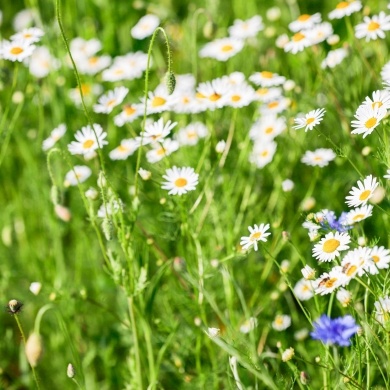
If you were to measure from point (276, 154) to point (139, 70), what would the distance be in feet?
1.35

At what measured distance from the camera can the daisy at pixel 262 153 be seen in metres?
1.67

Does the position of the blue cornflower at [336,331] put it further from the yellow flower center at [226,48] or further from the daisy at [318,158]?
the yellow flower center at [226,48]

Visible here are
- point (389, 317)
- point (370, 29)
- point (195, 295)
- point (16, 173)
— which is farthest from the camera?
point (16, 173)

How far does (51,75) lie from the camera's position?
6.26ft

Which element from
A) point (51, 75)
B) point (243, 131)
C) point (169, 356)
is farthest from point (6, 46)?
point (169, 356)

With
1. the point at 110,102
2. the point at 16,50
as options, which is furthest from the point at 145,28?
the point at 16,50

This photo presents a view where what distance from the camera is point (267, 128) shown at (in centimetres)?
172

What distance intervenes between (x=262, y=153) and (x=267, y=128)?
0.06m

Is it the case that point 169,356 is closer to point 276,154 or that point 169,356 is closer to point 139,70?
point 276,154

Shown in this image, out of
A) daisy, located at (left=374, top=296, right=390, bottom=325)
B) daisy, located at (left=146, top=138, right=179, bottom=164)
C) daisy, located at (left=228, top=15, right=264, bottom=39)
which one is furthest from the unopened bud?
daisy, located at (left=228, top=15, right=264, bottom=39)

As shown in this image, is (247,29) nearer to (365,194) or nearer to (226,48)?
(226,48)

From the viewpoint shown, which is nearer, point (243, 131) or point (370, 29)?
point (370, 29)

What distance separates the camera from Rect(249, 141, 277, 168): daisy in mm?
1674

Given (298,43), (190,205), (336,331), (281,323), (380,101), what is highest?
(380,101)
